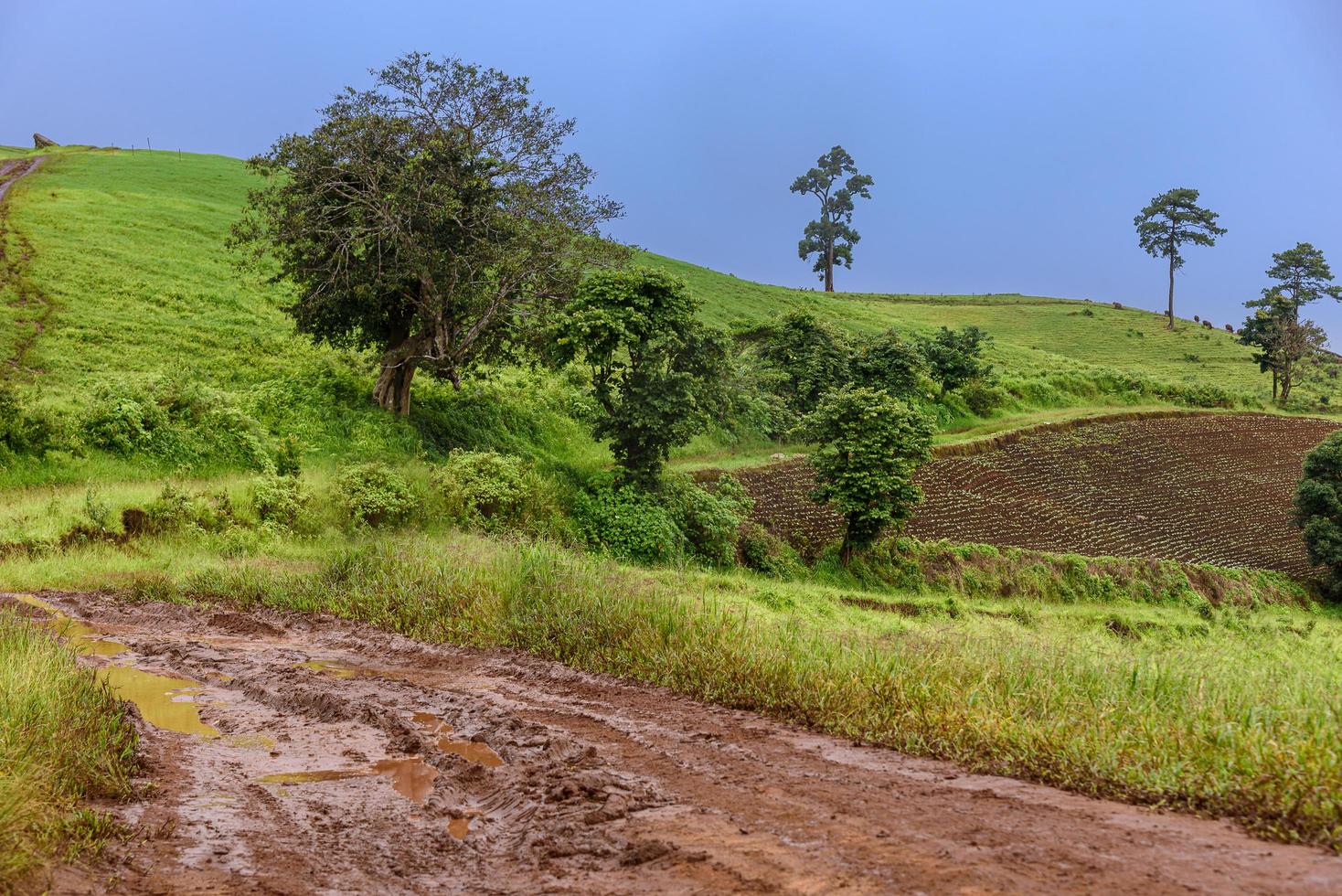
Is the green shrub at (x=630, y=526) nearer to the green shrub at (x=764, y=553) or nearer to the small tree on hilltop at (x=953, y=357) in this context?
the green shrub at (x=764, y=553)

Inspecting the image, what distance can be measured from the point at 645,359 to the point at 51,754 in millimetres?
15559

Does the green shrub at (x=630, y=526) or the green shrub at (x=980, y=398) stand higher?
the green shrub at (x=980, y=398)

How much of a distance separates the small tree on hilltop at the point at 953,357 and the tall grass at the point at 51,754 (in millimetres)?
38168

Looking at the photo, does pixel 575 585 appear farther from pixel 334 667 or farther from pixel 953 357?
pixel 953 357

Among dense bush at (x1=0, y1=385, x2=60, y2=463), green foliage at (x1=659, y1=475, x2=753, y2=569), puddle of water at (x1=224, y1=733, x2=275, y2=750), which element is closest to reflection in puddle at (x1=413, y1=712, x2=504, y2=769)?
puddle of water at (x1=224, y1=733, x2=275, y2=750)

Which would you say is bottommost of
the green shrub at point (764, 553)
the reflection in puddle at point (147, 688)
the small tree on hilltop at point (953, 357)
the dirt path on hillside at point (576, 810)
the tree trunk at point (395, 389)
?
the green shrub at point (764, 553)

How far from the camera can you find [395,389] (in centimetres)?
2417

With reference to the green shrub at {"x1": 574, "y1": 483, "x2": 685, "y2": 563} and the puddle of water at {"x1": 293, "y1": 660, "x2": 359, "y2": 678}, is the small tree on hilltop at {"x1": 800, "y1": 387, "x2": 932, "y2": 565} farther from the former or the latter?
the puddle of water at {"x1": 293, "y1": 660, "x2": 359, "y2": 678}

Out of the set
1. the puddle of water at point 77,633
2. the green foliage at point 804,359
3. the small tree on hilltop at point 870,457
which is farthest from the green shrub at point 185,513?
the green foliage at point 804,359

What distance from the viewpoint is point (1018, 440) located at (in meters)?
38.8

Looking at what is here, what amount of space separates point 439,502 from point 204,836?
13441mm

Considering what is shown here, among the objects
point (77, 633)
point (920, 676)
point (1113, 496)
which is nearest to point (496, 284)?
point (77, 633)

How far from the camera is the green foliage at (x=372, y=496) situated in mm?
17234

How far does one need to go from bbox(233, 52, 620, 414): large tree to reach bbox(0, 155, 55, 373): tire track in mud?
7743mm
